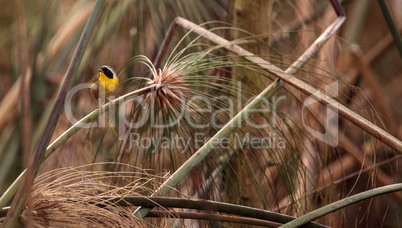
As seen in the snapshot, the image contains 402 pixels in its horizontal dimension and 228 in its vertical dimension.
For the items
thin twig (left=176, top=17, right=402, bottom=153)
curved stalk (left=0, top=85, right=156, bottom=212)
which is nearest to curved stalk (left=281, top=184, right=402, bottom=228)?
thin twig (left=176, top=17, right=402, bottom=153)

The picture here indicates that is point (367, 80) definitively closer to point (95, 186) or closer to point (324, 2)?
point (324, 2)

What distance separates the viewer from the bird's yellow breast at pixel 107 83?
3.65 ft

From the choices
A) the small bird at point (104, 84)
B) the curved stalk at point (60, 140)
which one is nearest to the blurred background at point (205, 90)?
the small bird at point (104, 84)

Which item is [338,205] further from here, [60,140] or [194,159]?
[60,140]

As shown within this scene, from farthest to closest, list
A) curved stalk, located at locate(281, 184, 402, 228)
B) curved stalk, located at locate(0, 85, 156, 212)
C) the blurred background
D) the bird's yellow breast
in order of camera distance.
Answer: the bird's yellow breast
the blurred background
curved stalk, located at locate(281, 184, 402, 228)
curved stalk, located at locate(0, 85, 156, 212)

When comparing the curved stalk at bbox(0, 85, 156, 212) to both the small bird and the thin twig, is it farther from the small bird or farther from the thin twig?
the small bird

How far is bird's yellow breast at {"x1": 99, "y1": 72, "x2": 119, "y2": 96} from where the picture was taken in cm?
111

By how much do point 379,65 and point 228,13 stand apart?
84cm

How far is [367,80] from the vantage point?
4.96ft

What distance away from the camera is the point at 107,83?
1114mm

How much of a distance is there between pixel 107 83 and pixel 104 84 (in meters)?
0.02

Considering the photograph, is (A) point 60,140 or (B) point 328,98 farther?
(B) point 328,98

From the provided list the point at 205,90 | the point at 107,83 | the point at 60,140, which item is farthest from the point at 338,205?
the point at 107,83

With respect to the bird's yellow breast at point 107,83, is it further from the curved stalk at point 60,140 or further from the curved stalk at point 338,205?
the curved stalk at point 338,205
